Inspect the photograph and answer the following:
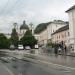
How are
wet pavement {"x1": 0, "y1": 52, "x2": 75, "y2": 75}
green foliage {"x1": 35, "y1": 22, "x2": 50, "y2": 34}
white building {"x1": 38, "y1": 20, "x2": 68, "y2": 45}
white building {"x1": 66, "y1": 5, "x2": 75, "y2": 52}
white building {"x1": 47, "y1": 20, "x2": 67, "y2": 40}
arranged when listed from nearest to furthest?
wet pavement {"x1": 0, "y1": 52, "x2": 75, "y2": 75} → white building {"x1": 66, "y1": 5, "x2": 75, "y2": 52} → white building {"x1": 47, "y1": 20, "x2": 67, "y2": 40} → white building {"x1": 38, "y1": 20, "x2": 68, "y2": 45} → green foliage {"x1": 35, "y1": 22, "x2": 50, "y2": 34}

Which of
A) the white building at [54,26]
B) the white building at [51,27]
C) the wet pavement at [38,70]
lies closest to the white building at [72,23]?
the white building at [54,26]

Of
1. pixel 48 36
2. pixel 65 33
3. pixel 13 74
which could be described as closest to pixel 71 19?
pixel 65 33

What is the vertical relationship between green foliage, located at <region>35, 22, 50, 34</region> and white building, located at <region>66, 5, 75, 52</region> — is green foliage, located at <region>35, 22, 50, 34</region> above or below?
above

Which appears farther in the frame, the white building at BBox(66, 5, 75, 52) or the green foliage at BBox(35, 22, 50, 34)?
the green foliage at BBox(35, 22, 50, 34)

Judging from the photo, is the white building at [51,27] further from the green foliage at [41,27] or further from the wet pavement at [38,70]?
the wet pavement at [38,70]

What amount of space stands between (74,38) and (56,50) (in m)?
25.2

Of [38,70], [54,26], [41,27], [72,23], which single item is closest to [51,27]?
[54,26]

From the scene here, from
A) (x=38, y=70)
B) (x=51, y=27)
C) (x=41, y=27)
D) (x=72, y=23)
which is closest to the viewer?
(x=38, y=70)

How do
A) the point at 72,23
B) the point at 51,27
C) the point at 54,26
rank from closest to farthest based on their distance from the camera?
1. the point at 72,23
2. the point at 54,26
3. the point at 51,27

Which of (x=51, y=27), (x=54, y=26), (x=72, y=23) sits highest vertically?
(x=54, y=26)

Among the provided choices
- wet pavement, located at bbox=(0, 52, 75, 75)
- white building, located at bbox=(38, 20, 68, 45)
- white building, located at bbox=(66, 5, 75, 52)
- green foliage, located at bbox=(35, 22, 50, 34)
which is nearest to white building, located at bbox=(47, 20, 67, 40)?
white building, located at bbox=(38, 20, 68, 45)

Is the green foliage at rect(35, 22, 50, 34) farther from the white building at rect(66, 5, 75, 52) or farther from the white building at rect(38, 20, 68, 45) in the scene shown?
the white building at rect(66, 5, 75, 52)

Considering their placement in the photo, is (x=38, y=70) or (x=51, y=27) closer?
(x=38, y=70)

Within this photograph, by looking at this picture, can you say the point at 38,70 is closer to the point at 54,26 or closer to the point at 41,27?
the point at 54,26
